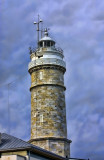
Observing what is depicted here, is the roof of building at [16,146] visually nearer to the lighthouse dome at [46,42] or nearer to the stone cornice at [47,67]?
the stone cornice at [47,67]

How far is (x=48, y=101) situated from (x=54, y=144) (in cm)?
529

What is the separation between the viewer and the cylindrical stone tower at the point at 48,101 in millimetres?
46531

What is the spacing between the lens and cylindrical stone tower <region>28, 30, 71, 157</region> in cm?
4653

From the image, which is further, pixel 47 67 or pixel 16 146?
pixel 47 67

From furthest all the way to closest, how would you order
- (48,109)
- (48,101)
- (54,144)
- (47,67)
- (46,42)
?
1. (46,42)
2. (47,67)
3. (48,101)
4. (48,109)
5. (54,144)

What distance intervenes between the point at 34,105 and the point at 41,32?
10514 mm

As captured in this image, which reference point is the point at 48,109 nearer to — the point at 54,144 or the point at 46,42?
the point at 54,144

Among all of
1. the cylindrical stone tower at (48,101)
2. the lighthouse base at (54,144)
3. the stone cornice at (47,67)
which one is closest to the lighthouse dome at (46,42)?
the cylindrical stone tower at (48,101)

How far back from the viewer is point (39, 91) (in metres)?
48.7

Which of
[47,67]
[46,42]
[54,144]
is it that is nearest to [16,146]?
[54,144]

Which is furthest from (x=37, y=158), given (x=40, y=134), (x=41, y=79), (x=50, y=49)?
(x=50, y=49)

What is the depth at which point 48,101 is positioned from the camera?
48.1 meters

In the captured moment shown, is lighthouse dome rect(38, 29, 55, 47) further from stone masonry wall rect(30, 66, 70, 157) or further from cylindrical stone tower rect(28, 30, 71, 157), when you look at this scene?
stone masonry wall rect(30, 66, 70, 157)

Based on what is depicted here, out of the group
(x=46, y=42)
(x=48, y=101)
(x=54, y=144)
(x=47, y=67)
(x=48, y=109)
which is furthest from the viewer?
(x=46, y=42)
